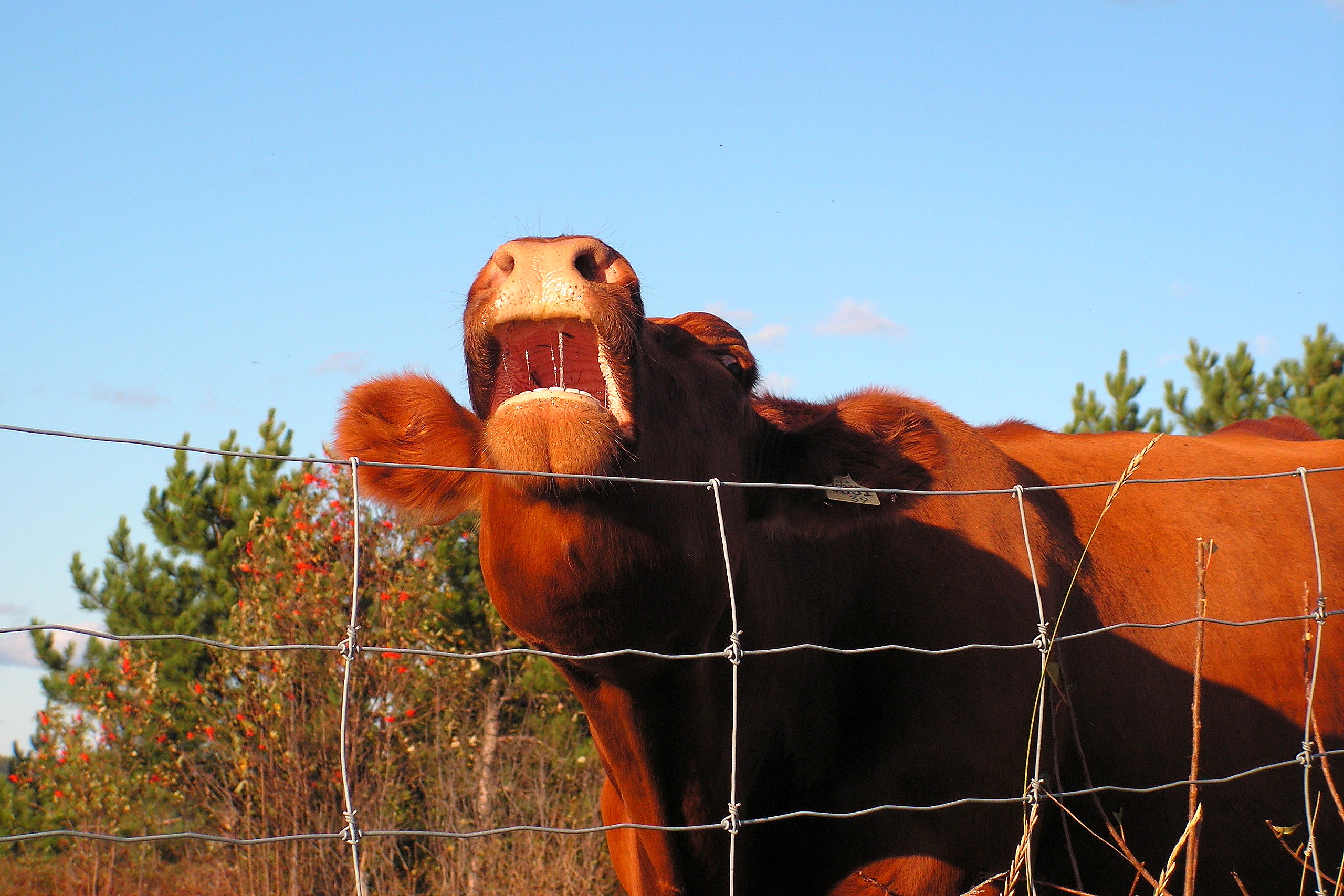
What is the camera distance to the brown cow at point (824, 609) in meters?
2.61

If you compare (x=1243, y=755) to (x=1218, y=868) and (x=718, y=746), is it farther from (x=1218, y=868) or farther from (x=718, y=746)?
(x=718, y=746)

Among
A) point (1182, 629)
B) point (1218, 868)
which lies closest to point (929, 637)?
point (1182, 629)

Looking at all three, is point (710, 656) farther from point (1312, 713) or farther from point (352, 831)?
point (1312, 713)

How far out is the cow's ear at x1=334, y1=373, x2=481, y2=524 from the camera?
3.25 metres

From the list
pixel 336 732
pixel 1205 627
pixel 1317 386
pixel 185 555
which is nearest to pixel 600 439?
pixel 1205 627

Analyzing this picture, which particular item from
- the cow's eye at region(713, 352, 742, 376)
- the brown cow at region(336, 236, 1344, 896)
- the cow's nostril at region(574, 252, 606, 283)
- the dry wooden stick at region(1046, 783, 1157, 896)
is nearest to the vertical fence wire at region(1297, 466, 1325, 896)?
the dry wooden stick at region(1046, 783, 1157, 896)

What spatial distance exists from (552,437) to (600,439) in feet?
0.35

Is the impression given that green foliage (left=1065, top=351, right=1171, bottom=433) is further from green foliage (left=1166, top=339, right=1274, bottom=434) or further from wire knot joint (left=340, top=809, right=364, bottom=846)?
wire knot joint (left=340, top=809, right=364, bottom=846)

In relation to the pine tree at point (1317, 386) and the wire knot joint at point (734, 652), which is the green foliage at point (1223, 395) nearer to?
the pine tree at point (1317, 386)

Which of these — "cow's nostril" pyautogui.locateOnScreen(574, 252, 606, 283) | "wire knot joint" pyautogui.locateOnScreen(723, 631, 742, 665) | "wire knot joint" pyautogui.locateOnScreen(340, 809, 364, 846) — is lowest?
"wire knot joint" pyautogui.locateOnScreen(340, 809, 364, 846)

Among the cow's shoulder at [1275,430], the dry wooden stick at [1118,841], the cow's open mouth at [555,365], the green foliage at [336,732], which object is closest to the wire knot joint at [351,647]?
the cow's open mouth at [555,365]

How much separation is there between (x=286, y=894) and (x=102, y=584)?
446 inches

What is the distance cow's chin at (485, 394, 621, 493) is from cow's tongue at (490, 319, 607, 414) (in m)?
0.09

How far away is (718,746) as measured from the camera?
3.31m
